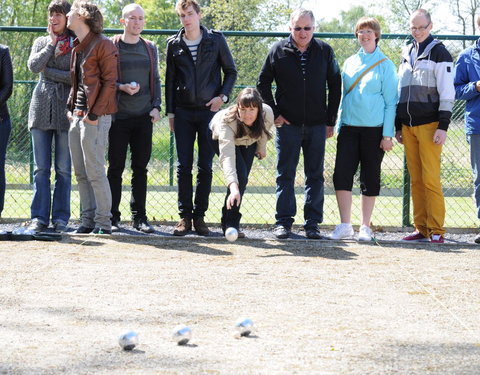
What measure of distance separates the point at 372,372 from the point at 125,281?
2.72 meters

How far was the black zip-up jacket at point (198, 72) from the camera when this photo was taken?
863 cm

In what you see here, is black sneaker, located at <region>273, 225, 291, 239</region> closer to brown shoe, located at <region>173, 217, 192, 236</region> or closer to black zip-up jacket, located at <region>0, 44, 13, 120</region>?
brown shoe, located at <region>173, 217, 192, 236</region>

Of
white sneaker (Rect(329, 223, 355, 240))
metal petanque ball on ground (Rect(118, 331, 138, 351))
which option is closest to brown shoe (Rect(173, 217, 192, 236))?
white sneaker (Rect(329, 223, 355, 240))

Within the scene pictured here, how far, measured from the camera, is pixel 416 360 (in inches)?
176

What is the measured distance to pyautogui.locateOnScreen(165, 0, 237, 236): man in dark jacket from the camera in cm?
863

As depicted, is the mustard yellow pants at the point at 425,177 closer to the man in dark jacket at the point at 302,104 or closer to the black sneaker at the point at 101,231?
the man in dark jacket at the point at 302,104

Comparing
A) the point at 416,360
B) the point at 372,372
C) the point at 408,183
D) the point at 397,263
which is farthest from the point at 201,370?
the point at 408,183

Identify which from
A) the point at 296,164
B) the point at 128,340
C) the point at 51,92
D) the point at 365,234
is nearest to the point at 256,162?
the point at 296,164

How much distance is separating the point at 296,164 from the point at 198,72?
52.4 inches

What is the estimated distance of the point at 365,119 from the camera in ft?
27.7

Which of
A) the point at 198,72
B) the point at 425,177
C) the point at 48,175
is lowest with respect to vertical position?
the point at 48,175

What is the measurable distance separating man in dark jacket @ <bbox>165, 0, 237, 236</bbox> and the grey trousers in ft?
2.43

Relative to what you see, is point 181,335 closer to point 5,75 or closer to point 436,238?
point 436,238

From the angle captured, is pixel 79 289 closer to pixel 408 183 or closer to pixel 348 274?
pixel 348 274
